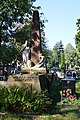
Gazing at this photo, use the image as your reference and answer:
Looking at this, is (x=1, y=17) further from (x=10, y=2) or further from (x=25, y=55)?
(x=25, y=55)

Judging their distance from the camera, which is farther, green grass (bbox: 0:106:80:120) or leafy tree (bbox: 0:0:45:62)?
leafy tree (bbox: 0:0:45:62)

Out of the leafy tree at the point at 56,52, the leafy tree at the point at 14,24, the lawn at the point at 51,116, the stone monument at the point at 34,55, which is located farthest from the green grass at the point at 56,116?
the leafy tree at the point at 56,52

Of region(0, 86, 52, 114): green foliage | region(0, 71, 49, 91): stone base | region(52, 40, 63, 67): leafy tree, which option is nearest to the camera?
region(0, 86, 52, 114): green foliage

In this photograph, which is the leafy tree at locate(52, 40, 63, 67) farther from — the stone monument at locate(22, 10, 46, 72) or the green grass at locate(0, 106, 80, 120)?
the green grass at locate(0, 106, 80, 120)

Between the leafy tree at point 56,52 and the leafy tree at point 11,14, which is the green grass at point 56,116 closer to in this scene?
the leafy tree at point 11,14

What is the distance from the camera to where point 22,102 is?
10812 millimetres

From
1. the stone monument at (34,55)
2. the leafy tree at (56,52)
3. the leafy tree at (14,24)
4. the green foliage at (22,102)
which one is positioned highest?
the leafy tree at (56,52)

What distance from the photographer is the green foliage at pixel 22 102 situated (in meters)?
10.7

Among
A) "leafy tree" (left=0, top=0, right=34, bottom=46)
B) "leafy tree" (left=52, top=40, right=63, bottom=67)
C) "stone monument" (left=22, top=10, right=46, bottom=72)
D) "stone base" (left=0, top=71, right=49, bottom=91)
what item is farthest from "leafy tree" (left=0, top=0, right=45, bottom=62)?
"leafy tree" (left=52, top=40, right=63, bottom=67)

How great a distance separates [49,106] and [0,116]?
2.44 m

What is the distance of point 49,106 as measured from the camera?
466 inches

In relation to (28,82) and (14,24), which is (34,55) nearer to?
(28,82)

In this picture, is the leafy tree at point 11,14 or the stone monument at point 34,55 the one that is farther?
the leafy tree at point 11,14

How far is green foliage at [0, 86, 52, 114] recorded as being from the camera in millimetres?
10695
